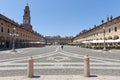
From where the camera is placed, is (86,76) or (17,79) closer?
(17,79)

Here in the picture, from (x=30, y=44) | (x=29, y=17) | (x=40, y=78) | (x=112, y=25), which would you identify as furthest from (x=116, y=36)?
(x=29, y=17)

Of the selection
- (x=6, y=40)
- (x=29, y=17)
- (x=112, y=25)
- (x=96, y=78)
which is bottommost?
(x=96, y=78)

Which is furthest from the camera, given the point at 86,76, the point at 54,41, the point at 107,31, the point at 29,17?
the point at 54,41

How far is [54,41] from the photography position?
17050cm

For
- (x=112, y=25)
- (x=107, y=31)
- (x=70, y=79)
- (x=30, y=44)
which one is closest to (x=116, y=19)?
(x=112, y=25)

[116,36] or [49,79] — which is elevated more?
[116,36]

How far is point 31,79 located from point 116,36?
37738 mm

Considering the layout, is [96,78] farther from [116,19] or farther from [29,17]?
[29,17]

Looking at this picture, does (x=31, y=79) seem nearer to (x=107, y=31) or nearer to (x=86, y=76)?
(x=86, y=76)

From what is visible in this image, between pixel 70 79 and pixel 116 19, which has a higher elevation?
pixel 116 19

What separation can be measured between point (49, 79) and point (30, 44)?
238ft

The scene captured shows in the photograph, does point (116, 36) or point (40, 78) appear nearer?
point (40, 78)

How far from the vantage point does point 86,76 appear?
7.18m

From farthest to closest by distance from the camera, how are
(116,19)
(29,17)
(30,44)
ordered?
1. (29,17)
2. (30,44)
3. (116,19)
